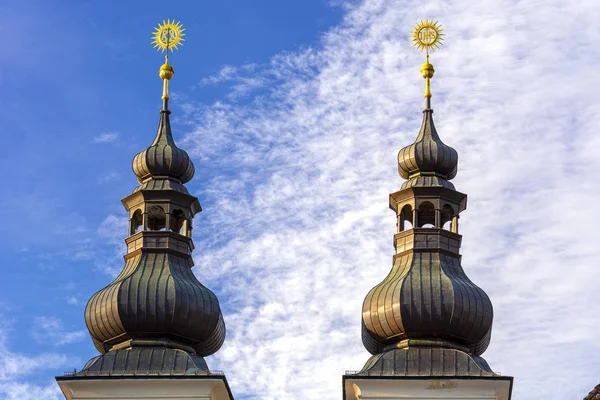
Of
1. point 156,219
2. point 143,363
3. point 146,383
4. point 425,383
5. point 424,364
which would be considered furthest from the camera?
point 156,219

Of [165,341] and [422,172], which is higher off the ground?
[422,172]

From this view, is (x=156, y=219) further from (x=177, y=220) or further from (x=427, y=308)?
(x=427, y=308)

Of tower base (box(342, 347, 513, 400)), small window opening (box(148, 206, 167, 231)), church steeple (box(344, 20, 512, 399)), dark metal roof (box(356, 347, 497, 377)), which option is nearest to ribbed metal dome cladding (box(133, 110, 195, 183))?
small window opening (box(148, 206, 167, 231))

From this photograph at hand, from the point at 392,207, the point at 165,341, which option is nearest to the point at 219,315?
the point at 165,341

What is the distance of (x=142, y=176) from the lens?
5344cm

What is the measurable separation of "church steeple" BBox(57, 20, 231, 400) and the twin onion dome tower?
24 mm

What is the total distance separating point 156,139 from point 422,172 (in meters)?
6.80

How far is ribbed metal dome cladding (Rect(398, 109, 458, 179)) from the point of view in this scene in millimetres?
52969

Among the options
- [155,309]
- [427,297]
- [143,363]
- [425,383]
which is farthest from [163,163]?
[425,383]

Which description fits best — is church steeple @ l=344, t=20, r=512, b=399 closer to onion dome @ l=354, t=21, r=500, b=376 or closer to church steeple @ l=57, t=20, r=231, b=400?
onion dome @ l=354, t=21, r=500, b=376

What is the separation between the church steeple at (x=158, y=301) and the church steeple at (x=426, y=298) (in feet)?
12.4

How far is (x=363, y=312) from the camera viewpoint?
5094cm

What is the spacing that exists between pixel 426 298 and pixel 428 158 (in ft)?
14.7

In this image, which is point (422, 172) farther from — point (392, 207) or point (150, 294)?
point (150, 294)
